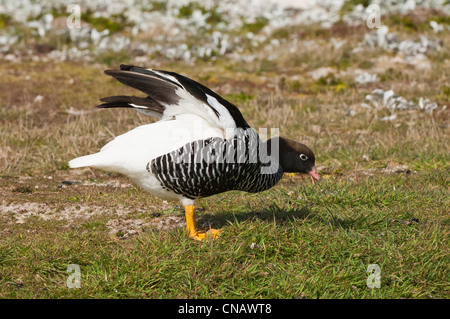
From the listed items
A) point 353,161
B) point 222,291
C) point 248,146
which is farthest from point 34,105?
point 222,291

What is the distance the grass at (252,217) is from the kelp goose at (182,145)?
413 mm

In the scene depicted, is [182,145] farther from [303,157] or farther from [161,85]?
[303,157]

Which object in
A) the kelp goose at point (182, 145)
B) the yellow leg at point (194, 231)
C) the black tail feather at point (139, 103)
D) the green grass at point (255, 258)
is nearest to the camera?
the green grass at point (255, 258)

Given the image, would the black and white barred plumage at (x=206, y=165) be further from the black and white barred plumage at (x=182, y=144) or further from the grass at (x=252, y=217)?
the grass at (x=252, y=217)

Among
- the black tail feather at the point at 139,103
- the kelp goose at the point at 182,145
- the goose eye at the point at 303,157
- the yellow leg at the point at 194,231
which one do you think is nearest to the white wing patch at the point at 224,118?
the kelp goose at the point at 182,145

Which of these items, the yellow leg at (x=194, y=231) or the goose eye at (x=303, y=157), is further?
the goose eye at (x=303, y=157)

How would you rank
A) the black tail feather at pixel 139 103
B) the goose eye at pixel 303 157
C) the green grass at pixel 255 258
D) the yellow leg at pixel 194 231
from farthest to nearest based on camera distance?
the goose eye at pixel 303 157
the black tail feather at pixel 139 103
the yellow leg at pixel 194 231
the green grass at pixel 255 258

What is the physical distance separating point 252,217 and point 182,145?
0.99 m

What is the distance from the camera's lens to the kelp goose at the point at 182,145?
444 cm

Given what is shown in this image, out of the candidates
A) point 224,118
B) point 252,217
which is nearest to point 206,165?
point 224,118

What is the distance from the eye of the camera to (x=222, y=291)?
3.97 m

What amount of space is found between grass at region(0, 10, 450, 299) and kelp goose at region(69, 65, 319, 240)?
0.41 meters

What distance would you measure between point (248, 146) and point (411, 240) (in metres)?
1.50
